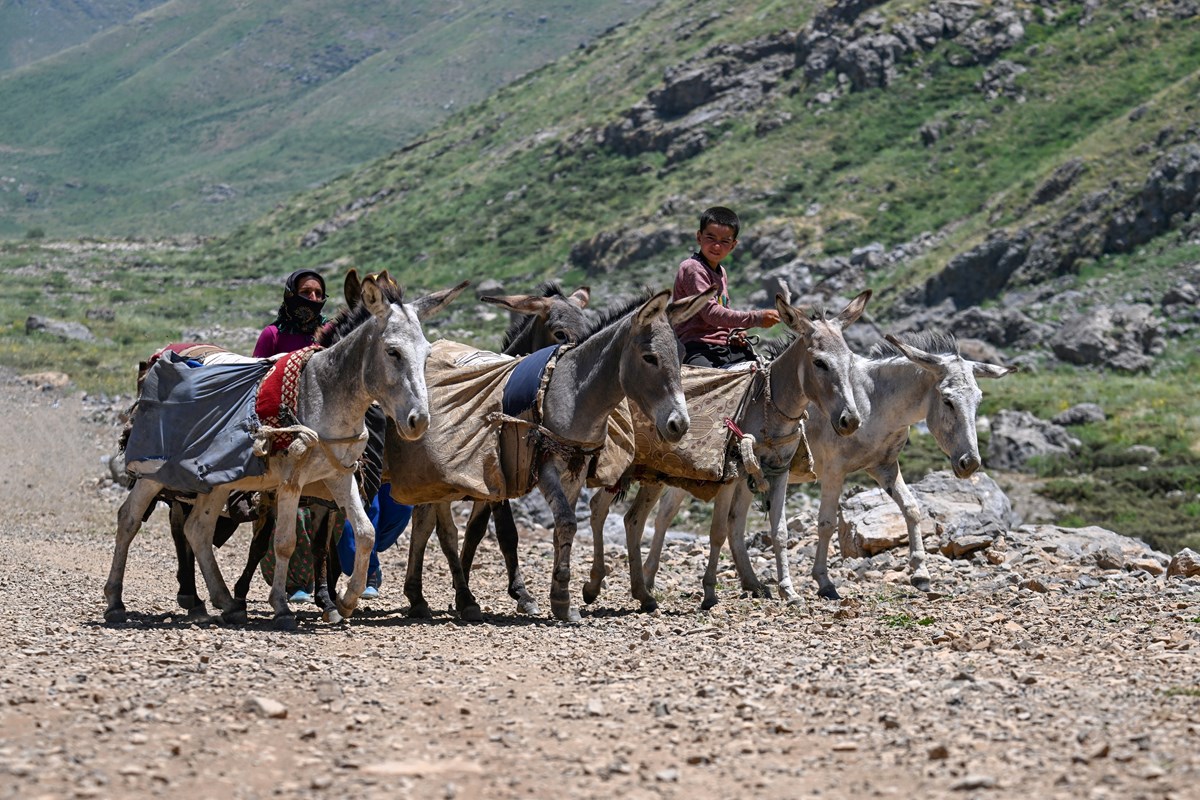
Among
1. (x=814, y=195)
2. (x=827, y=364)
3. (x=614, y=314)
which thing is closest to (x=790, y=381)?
(x=827, y=364)

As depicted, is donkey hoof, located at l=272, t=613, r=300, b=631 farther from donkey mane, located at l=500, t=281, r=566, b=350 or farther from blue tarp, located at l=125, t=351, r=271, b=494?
donkey mane, located at l=500, t=281, r=566, b=350

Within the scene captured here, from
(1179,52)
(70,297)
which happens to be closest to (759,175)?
(1179,52)

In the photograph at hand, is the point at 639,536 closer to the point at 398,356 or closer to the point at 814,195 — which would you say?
the point at 398,356

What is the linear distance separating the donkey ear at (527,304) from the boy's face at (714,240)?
4.84 feet

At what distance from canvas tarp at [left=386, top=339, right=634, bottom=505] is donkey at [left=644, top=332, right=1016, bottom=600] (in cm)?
248

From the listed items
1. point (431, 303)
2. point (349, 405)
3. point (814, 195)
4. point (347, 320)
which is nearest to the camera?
point (349, 405)

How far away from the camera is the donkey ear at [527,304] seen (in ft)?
39.9

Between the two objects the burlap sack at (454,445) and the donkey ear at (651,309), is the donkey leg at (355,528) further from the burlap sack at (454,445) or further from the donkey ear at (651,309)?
the donkey ear at (651,309)

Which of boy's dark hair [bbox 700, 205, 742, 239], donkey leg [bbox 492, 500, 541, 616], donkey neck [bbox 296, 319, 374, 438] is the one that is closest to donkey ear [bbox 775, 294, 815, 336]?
boy's dark hair [bbox 700, 205, 742, 239]

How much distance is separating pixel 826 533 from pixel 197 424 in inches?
229

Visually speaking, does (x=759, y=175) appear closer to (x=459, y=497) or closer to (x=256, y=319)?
(x=256, y=319)

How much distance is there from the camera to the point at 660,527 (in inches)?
529

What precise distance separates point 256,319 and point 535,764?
5861cm

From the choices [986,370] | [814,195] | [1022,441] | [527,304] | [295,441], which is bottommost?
[1022,441]
